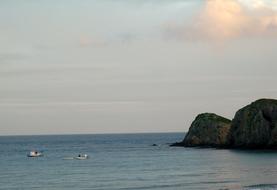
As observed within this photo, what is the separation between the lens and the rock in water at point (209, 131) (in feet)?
594

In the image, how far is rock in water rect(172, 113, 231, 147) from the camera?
7126 inches

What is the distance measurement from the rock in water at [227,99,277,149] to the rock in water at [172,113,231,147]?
12616mm

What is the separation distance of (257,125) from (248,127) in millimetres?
3816

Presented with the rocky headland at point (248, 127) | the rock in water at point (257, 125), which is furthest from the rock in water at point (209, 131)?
the rock in water at point (257, 125)

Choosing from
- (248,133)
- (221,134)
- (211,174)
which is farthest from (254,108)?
(211,174)

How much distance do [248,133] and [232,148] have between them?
9.13m

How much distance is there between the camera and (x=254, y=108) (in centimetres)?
16150

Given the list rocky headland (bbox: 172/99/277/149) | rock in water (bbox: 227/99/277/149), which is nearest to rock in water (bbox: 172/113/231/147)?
rocky headland (bbox: 172/99/277/149)

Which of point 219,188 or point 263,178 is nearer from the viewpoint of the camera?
point 219,188

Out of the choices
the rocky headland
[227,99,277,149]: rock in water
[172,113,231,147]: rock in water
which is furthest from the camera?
[172,113,231,147]: rock in water

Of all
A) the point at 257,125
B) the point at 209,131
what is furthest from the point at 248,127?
the point at 209,131

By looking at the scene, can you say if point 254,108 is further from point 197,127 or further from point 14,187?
point 14,187

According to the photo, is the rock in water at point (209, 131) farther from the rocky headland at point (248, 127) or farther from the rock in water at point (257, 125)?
the rock in water at point (257, 125)

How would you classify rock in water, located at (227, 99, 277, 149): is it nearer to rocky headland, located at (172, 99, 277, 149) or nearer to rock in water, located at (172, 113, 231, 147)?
rocky headland, located at (172, 99, 277, 149)
